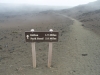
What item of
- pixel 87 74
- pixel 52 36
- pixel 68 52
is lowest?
pixel 87 74

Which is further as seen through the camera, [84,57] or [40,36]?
[84,57]

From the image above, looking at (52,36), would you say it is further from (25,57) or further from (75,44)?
(75,44)

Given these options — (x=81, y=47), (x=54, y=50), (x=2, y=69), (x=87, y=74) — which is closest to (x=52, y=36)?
(x=87, y=74)

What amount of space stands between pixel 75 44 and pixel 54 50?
2077mm

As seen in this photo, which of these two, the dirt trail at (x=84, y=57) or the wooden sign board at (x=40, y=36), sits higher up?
the wooden sign board at (x=40, y=36)

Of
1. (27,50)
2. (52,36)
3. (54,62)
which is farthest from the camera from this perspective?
(27,50)

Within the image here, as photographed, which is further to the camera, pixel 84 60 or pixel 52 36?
pixel 84 60

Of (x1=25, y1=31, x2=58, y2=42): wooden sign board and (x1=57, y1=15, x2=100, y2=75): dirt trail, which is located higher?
(x1=25, y1=31, x2=58, y2=42): wooden sign board

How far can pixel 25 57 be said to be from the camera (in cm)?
940

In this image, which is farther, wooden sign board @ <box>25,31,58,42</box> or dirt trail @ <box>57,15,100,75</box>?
dirt trail @ <box>57,15,100,75</box>

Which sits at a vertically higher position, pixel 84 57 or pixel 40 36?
pixel 40 36

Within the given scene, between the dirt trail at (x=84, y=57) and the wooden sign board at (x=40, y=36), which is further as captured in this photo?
the dirt trail at (x=84, y=57)

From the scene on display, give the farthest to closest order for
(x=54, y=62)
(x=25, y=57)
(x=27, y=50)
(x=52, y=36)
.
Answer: (x=27, y=50)
(x=25, y=57)
(x=54, y=62)
(x=52, y=36)

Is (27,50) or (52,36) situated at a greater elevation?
(52,36)
